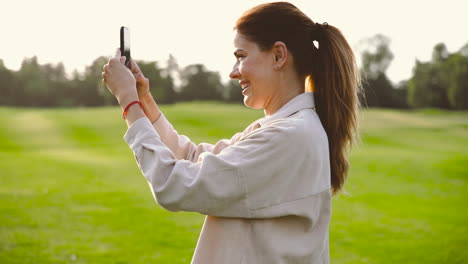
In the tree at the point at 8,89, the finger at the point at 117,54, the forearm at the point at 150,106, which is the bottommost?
the tree at the point at 8,89

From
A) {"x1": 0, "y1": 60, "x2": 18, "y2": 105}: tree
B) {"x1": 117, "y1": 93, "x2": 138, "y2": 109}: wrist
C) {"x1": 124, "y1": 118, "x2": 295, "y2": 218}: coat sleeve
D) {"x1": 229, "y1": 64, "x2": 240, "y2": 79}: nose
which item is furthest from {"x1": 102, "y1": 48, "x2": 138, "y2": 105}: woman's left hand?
{"x1": 0, "y1": 60, "x2": 18, "y2": 105}: tree

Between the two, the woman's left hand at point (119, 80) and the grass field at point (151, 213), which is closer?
the woman's left hand at point (119, 80)

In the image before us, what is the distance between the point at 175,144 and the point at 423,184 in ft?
31.4

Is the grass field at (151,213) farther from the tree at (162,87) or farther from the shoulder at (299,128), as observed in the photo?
the tree at (162,87)

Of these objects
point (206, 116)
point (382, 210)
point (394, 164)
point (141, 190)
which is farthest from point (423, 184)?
point (206, 116)

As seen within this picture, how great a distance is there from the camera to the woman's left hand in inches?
63.6

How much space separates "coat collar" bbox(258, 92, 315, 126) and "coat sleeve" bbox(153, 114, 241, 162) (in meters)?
0.43

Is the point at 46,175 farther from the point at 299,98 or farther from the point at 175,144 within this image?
the point at 299,98

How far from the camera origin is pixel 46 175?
10.6m

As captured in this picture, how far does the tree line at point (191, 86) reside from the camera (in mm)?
45719

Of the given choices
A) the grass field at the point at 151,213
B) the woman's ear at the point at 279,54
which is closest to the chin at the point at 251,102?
the woman's ear at the point at 279,54

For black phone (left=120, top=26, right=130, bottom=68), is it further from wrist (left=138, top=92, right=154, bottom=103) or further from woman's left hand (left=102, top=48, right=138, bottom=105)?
wrist (left=138, top=92, right=154, bottom=103)

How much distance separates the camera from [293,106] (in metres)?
1.67

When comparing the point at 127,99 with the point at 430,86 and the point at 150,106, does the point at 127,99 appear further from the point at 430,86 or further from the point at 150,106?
the point at 430,86
